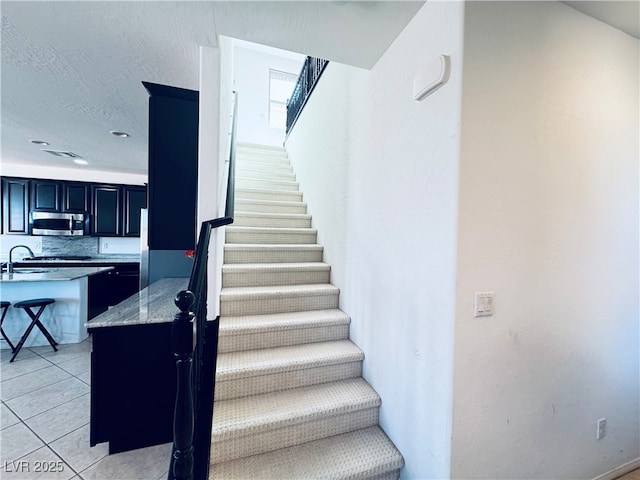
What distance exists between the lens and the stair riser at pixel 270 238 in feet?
9.62

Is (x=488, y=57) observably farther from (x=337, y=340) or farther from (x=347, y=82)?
(x=337, y=340)

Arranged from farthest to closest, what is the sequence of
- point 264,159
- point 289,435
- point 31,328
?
point 264,159 → point 31,328 → point 289,435

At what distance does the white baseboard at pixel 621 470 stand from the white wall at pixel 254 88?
6725 mm

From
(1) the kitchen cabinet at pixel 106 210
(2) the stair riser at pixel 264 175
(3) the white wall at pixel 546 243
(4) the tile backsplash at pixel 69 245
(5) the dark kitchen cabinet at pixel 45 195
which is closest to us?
(3) the white wall at pixel 546 243

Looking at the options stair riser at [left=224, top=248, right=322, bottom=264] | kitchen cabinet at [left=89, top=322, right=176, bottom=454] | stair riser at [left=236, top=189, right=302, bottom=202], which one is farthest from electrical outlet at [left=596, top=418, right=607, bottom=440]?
stair riser at [left=236, top=189, right=302, bottom=202]

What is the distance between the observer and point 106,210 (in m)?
5.45

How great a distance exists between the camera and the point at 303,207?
143 inches

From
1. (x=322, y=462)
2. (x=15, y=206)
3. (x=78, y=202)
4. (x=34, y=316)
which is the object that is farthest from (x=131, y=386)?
(x=15, y=206)

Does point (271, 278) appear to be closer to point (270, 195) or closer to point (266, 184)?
point (270, 195)

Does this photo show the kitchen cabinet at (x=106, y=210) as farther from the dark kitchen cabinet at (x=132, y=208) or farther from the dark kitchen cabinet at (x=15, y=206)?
the dark kitchen cabinet at (x=15, y=206)

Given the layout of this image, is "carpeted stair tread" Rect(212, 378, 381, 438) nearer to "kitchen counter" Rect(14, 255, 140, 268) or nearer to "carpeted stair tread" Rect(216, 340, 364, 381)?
"carpeted stair tread" Rect(216, 340, 364, 381)

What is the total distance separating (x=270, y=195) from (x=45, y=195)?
4570mm

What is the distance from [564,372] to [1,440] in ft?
12.1

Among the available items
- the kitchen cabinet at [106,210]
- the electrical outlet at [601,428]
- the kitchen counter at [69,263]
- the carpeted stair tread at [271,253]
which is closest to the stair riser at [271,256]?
the carpeted stair tread at [271,253]
